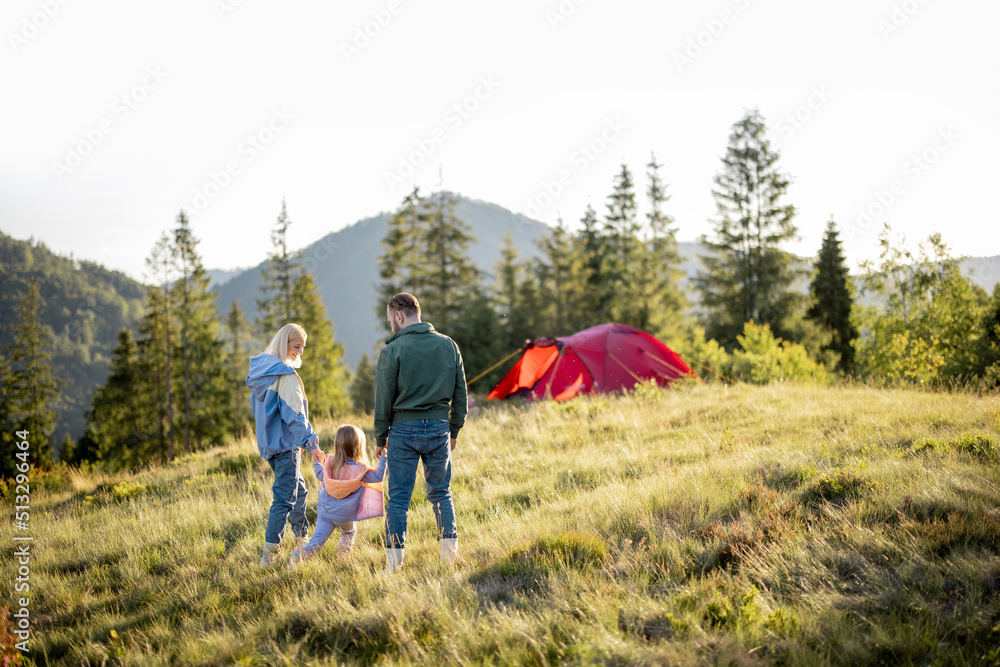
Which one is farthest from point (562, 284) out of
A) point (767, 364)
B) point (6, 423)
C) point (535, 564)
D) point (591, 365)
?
point (6, 423)

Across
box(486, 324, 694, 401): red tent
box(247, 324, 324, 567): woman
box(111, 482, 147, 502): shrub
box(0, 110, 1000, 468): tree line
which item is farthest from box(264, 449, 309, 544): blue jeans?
box(0, 110, 1000, 468): tree line

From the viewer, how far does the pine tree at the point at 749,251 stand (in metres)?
24.9

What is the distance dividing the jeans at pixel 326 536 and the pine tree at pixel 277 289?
92.2ft

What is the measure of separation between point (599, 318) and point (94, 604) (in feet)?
84.8

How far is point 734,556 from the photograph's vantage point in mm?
3578

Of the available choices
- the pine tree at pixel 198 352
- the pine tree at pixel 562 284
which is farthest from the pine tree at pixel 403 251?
the pine tree at pixel 198 352

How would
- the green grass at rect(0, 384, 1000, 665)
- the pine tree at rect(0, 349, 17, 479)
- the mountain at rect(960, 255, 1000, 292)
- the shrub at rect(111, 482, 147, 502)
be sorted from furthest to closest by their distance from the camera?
1. the pine tree at rect(0, 349, 17, 479)
2. the mountain at rect(960, 255, 1000, 292)
3. the shrub at rect(111, 482, 147, 502)
4. the green grass at rect(0, 384, 1000, 665)

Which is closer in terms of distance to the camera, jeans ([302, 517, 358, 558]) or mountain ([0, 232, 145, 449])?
jeans ([302, 517, 358, 558])

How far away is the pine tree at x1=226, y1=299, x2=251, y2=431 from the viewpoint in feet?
102

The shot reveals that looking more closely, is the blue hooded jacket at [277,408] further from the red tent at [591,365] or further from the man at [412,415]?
the red tent at [591,365]

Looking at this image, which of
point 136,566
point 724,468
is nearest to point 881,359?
point 724,468

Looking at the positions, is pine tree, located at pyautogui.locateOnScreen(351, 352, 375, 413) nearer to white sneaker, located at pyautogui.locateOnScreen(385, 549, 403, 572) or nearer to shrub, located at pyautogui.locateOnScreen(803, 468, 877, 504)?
white sneaker, located at pyautogui.locateOnScreen(385, 549, 403, 572)

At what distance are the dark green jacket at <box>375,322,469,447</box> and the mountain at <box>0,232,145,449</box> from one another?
6637 inches

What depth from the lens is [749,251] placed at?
25.4m
